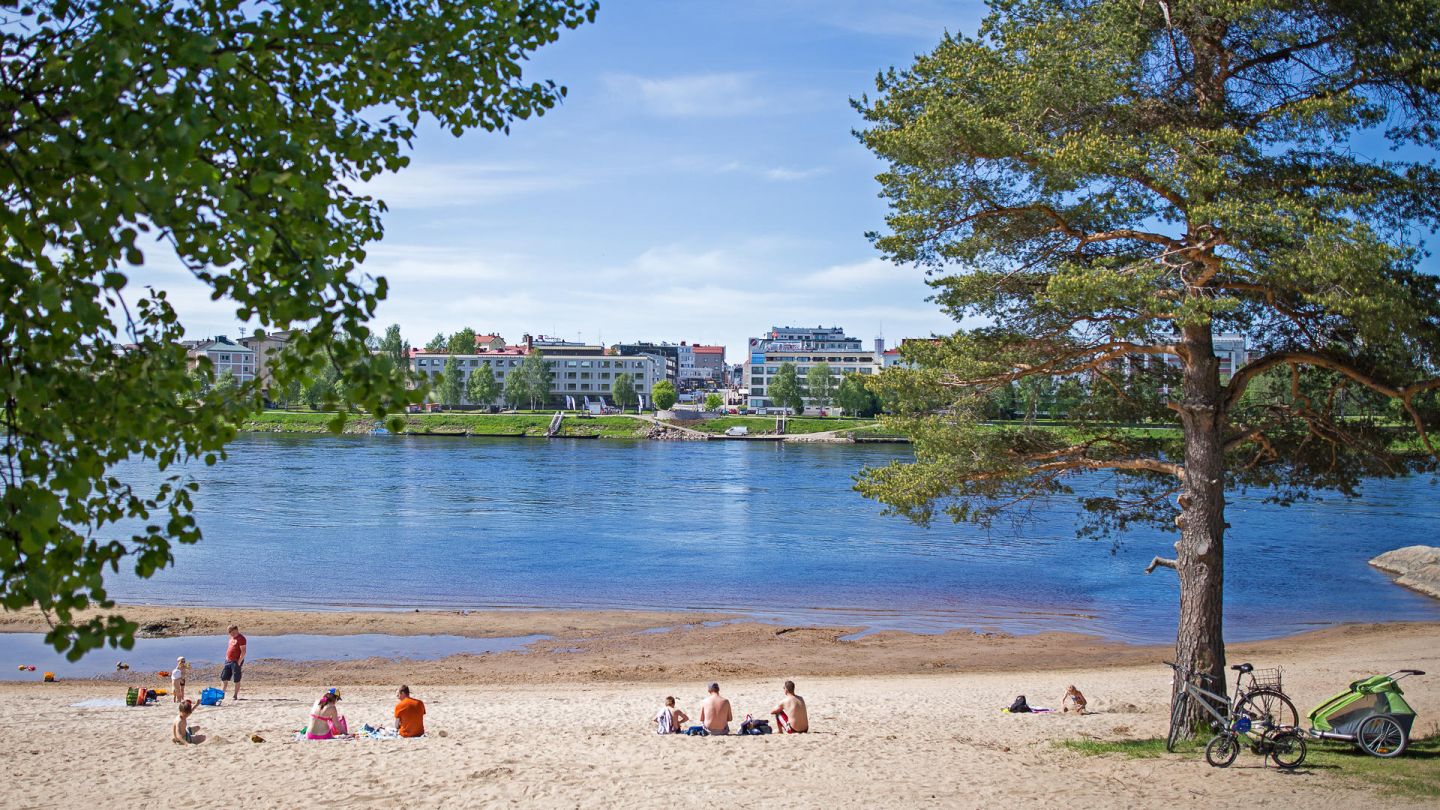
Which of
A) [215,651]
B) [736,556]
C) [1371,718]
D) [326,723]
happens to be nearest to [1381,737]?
[1371,718]

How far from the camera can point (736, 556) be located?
40000 millimetres

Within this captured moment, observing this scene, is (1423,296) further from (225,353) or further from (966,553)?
(225,353)

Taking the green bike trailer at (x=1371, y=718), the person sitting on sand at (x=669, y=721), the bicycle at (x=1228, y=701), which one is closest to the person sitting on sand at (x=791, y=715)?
the person sitting on sand at (x=669, y=721)

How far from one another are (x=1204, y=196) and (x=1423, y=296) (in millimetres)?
2711

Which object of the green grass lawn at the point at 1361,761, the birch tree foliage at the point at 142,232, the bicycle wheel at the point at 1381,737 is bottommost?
the green grass lawn at the point at 1361,761

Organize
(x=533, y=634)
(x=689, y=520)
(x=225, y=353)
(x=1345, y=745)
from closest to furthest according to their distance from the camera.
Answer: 1. (x=1345, y=745)
2. (x=533, y=634)
3. (x=689, y=520)
4. (x=225, y=353)

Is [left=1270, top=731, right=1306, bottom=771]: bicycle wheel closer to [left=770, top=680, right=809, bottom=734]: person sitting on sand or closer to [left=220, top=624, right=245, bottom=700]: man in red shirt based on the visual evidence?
[left=770, top=680, right=809, bottom=734]: person sitting on sand

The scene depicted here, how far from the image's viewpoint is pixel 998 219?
1395cm

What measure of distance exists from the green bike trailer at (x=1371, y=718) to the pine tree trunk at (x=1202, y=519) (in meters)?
1.23

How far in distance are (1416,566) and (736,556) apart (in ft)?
82.8

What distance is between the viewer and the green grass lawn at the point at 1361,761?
10742 mm

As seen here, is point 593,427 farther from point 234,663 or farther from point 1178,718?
point 1178,718

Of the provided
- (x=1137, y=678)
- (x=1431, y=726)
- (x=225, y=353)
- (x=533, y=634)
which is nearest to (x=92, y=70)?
(x=1431, y=726)

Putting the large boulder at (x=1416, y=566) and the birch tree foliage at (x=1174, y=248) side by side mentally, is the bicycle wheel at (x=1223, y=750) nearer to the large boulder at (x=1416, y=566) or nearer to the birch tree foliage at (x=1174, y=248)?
the birch tree foliage at (x=1174, y=248)
